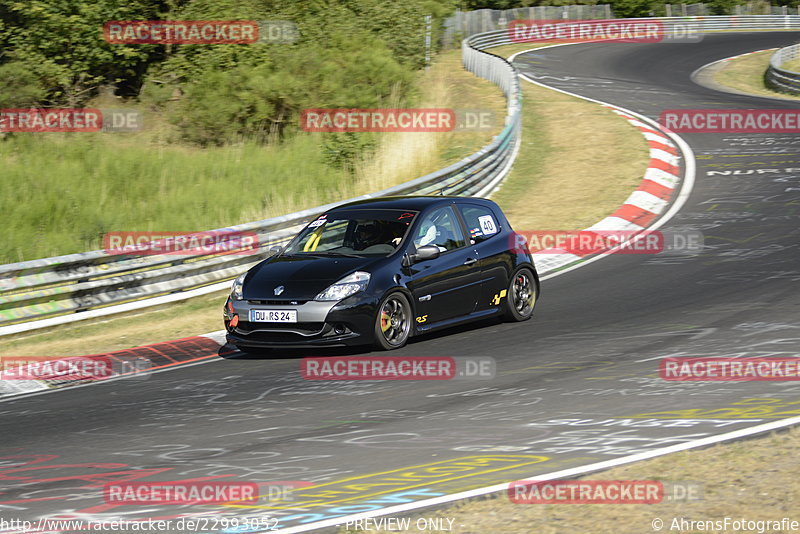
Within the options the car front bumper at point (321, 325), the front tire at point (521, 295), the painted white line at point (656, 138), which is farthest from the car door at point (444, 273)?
the painted white line at point (656, 138)

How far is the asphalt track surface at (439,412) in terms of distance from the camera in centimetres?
642

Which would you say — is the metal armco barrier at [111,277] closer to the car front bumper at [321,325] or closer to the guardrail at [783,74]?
the car front bumper at [321,325]

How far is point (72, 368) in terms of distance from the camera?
420 inches

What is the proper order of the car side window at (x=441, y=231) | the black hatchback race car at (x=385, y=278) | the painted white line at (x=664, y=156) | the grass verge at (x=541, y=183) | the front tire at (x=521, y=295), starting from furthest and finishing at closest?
the painted white line at (x=664, y=156), the grass verge at (x=541, y=183), the front tire at (x=521, y=295), the car side window at (x=441, y=231), the black hatchback race car at (x=385, y=278)

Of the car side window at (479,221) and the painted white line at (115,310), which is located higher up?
the car side window at (479,221)

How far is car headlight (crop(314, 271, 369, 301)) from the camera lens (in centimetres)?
1006

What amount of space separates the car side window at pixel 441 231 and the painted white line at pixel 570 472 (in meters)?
4.74

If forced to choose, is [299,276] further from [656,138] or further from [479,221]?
[656,138]

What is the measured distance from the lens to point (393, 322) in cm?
1043

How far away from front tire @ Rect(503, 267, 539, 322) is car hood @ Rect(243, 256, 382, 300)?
1.96 meters

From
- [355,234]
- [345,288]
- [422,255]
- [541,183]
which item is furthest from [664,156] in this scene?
[345,288]

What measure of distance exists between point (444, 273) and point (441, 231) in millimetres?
534

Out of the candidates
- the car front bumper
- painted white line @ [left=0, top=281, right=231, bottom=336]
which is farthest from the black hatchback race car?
painted white line @ [left=0, top=281, right=231, bottom=336]

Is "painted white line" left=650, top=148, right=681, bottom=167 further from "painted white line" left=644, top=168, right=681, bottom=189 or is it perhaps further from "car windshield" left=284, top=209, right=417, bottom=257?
"car windshield" left=284, top=209, right=417, bottom=257
